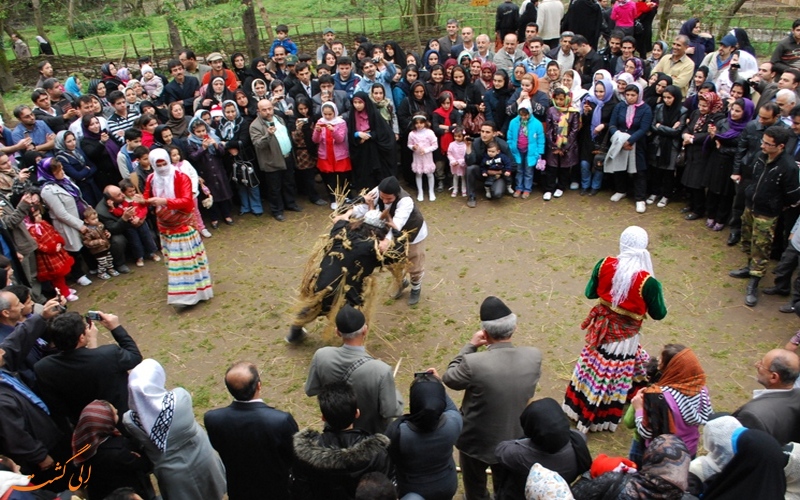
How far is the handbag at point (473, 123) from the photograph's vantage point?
9805mm

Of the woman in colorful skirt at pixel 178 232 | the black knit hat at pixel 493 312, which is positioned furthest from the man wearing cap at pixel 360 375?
the woman in colorful skirt at pixel 178 232

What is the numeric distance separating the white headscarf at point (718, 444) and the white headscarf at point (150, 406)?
125 inches

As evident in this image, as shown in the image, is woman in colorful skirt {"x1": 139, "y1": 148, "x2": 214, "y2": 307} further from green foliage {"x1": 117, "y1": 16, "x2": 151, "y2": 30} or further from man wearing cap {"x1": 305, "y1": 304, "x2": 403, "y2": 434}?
green foliage {"x1": 117, "y1": 16, "x2": 151, "y2": 30}

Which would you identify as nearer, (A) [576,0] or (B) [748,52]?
(B) [748,52]

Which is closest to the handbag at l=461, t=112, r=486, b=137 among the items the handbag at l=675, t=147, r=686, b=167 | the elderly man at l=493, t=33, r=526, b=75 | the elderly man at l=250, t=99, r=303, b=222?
A: the elderly man at l=493, t=33, r=526, b=75

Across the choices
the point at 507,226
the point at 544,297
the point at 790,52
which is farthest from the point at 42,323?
the point at 790,52

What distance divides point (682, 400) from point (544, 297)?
3160 mm

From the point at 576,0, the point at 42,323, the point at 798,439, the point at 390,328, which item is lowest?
→ the point at 390,328

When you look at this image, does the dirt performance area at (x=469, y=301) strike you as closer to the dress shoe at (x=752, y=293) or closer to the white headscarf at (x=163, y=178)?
the dress shoe at (x=752, y=293)

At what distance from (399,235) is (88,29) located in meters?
22.2

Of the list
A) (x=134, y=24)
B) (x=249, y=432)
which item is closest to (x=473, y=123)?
(x=249, y=432)

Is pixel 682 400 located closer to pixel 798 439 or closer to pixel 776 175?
pixel 798 439

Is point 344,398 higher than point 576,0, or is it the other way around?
point 576,0

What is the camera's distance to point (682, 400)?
417cm
